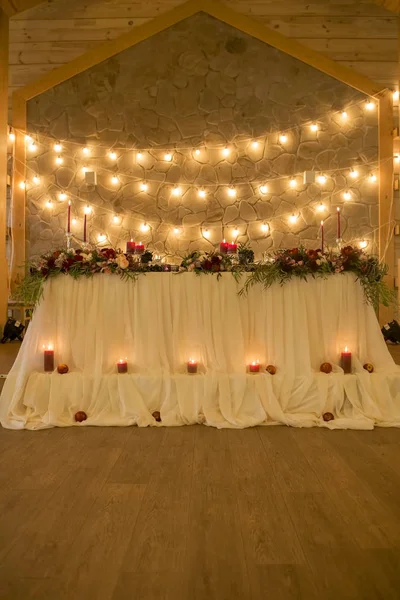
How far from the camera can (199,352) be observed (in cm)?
294

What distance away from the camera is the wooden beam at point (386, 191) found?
5844 millimetres

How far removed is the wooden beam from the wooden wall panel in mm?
721

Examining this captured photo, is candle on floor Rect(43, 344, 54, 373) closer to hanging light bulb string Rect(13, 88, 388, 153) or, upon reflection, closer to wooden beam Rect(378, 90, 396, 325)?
hanging light bulb string Rect(13, 88, 388, 153)

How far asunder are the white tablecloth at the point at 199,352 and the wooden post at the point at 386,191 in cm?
312

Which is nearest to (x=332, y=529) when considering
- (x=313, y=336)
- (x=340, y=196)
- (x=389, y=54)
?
(x=313, y=336)

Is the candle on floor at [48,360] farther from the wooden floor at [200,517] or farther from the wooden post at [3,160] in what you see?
the wooden post at [3,160]

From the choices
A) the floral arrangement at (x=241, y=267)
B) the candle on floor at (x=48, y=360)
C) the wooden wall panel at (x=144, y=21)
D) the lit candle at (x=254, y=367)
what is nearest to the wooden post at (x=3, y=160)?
the wooden wall panel at (x=144, y=21)

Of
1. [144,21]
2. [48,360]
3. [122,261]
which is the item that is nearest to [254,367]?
[122,261]

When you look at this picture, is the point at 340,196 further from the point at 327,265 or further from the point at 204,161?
the point at 327,265

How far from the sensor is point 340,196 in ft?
19.3

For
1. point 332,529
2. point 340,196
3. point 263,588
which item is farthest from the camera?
point 340,196

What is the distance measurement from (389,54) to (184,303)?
16.0 ft

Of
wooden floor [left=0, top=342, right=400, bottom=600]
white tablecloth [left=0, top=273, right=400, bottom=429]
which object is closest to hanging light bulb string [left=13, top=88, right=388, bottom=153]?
white tablecloth [left=0, top=273, right=400, bottom=429]

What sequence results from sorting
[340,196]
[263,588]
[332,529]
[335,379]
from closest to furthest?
[263,588] < [332,529] < [335,379] < [340,196]
